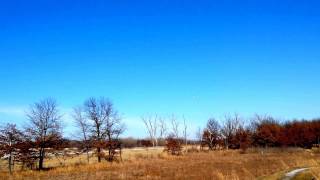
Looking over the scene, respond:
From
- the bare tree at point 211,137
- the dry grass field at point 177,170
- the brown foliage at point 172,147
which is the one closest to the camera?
the dry grass field at point 177,170

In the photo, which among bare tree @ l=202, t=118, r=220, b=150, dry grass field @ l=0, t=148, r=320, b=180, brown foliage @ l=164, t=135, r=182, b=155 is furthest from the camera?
bare tree @ l=202, t=118, r=220, b=150

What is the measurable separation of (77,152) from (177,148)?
60.9 feet

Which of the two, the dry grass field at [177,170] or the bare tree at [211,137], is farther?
the bare tree at [211,137]

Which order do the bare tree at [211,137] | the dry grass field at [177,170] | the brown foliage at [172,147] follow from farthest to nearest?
the bare tree at [211,137]
the brown foliage at [172,147]
the dry grass field at [177,170]

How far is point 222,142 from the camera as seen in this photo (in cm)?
7938

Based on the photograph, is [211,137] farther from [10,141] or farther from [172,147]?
[10,141]

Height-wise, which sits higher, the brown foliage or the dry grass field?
the brown foliage

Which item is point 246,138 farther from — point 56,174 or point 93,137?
point 56,174

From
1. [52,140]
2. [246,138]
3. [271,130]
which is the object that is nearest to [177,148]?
[246,138]

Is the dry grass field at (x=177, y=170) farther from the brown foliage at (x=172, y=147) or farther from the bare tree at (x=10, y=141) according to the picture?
the brown foliage at (x=172, y=147)

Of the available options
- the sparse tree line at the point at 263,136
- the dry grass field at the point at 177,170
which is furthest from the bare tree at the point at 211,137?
the dry grass field at the point at 177,170

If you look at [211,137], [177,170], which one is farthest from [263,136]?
[177,170]

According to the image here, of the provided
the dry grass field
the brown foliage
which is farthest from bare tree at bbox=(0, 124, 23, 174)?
the brown foliage

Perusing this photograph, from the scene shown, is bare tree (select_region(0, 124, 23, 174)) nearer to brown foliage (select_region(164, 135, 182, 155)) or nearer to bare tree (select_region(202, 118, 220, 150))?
brown foliage (select_region(164, 135, 182, 155))
